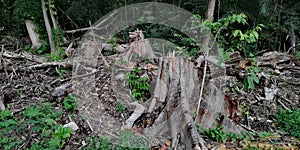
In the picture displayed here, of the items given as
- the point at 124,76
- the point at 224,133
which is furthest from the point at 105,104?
the point at 224,133

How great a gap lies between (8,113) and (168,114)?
230cm

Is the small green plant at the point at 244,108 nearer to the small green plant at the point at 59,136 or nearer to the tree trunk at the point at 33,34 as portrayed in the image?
the small green plant at the point at 59,136

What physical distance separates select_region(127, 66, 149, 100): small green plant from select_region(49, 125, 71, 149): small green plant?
1.41 m

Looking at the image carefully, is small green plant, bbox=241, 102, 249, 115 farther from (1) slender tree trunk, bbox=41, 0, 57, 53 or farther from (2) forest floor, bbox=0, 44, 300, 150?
(1) slender tree trunk, bbox=41, 0, 57, 53

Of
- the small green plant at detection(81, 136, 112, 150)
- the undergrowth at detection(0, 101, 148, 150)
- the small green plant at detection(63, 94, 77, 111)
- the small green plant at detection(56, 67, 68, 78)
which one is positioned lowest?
the small green plant at detection(81, 136, 112, 150)

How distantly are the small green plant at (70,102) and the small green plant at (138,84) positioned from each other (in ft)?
3.31

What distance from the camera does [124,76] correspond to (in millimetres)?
4812

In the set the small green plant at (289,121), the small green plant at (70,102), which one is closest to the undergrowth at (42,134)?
the small green plant at (70,102)

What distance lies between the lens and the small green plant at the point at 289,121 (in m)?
3.52

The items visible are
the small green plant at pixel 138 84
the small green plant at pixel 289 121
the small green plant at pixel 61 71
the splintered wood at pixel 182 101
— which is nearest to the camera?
the splintered wood at pixel 182 101

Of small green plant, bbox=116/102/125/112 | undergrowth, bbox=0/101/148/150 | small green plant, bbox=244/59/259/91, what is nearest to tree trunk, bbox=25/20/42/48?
undergrowth, bbox=0/101/148/150

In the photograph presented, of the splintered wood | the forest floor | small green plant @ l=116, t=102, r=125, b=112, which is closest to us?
the forest floor

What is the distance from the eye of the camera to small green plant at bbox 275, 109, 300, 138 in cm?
352

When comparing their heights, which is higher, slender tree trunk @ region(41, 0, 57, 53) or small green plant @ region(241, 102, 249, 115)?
slender tree trunk @ region(41, 0, 57, 53)
